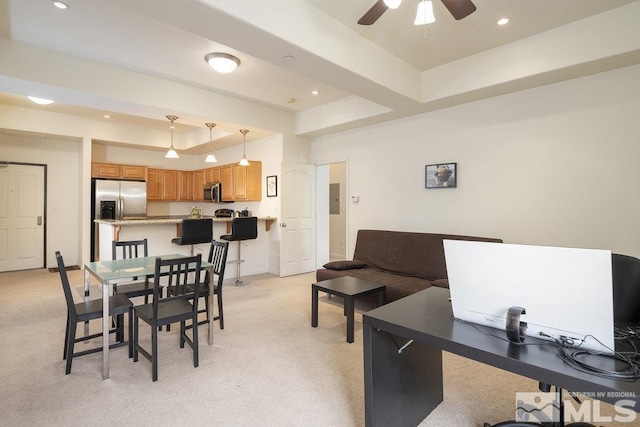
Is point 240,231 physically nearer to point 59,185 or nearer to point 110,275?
point 110,275

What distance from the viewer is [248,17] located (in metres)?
2.31

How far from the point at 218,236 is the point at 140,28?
125 inches

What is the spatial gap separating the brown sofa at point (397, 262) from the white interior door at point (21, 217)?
578 centimetres

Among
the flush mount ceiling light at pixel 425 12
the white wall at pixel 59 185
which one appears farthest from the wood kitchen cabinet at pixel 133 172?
the flush mount ceiling light at pixel 425 12

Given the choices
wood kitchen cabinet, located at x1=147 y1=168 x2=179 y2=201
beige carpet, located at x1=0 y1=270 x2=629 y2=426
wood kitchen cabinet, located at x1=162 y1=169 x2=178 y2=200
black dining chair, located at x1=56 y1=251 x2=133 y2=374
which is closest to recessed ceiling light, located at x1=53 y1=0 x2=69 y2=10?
black dining chair, located at x1=56 y1=251 x2=133 y2=374

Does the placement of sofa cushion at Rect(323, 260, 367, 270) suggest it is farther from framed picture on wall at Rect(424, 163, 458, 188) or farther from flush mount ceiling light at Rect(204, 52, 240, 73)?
flush mount ceiling light at Rect(204, 52, 240, 73)

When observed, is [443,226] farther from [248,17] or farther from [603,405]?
[248,17]

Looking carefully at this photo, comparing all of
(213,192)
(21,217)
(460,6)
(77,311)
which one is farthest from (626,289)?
(21,217)

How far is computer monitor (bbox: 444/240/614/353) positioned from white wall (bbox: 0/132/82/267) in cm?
706

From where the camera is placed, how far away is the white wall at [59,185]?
19.7 ft

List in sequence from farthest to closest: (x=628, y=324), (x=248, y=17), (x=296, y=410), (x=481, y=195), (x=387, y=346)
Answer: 1. (x=481, y=195)
2. (x=248, y=17)
3. (x=296, y=410)
4. (x=387, y=346)
5. (x=628, y=324)

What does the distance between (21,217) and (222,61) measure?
5.49m

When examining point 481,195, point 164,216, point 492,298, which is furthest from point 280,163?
point 492,298

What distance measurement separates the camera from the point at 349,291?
315 centimetres
